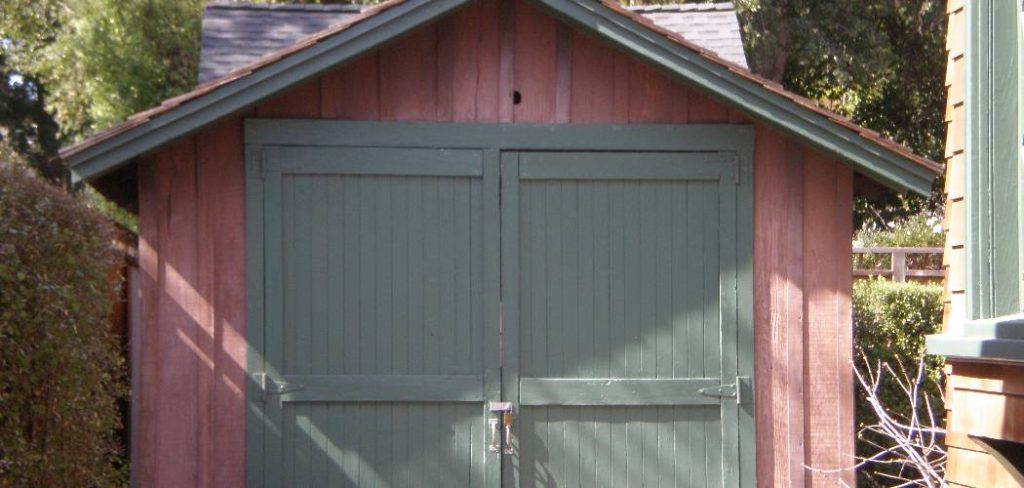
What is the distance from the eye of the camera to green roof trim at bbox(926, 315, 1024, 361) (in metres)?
3.64

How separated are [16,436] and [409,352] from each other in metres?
2.14

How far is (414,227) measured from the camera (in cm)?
678

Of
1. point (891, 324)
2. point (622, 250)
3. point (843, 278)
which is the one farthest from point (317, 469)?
point (891, 324)

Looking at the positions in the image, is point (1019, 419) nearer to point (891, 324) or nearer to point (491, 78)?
point (491, 78)

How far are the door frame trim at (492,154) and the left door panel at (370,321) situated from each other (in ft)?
0.12

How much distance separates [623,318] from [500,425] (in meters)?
0.94

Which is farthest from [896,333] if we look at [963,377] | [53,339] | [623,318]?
[53,339]

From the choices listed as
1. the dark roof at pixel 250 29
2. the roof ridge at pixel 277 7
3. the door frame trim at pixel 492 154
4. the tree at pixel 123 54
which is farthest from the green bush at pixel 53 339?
the tree at pixel 123 54

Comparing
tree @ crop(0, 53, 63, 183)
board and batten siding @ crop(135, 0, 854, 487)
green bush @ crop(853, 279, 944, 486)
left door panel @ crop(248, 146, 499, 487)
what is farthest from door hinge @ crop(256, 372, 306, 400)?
tree @ crop(0, 53, 63, 183)

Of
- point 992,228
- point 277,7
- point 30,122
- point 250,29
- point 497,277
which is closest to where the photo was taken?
point 992,228

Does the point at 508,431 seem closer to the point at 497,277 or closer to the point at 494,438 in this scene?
the point at 494,438

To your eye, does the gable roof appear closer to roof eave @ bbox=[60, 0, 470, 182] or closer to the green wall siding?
roof eave @ bbox=[60, 0, 470, 182]

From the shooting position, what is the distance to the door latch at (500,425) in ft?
22.0

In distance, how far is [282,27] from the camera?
7953 millimetres
